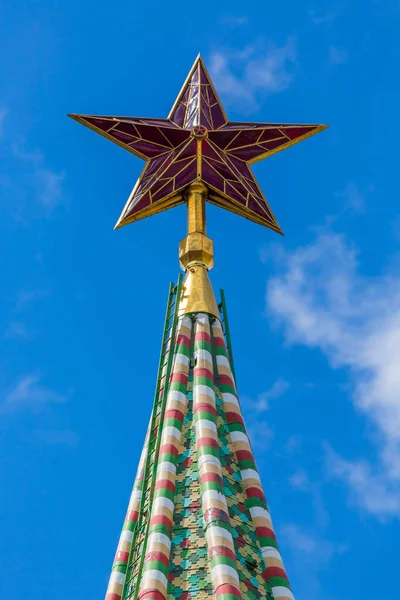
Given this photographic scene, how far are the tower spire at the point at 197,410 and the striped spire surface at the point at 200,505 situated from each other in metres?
0.02

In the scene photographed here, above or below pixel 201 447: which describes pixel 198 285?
above

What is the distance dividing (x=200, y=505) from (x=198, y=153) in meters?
7.34

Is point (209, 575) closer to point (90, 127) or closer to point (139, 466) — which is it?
point (139, 466)

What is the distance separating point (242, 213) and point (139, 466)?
5.16m

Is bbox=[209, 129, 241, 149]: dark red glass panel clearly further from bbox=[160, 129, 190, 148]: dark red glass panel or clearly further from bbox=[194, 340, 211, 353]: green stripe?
bbox=[194, 340, 211, 353]: green stripe

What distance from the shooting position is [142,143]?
20.1 metres

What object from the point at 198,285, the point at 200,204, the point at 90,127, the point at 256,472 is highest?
the point at 90,127

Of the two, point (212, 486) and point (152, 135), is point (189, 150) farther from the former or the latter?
point (212, 486)

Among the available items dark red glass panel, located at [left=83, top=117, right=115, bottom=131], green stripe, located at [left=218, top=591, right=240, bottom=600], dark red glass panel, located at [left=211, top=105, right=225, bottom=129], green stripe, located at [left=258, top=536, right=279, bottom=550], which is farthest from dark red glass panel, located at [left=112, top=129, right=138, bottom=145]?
green stripe, located at [left=218, top=591, right=240, bottom=600]

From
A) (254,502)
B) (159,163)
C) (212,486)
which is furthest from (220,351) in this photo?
(159,163)

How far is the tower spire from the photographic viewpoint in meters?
14.2

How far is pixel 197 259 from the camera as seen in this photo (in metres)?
18.6

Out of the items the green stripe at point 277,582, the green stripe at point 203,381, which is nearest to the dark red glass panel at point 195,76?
the green stripe at point 203,381

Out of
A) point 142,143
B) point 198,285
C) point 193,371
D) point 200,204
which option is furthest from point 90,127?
point 193,371
